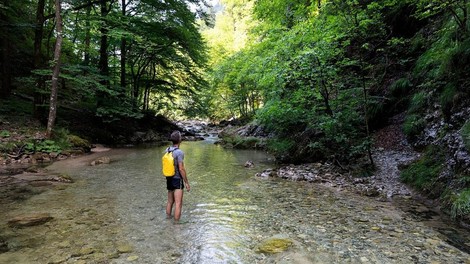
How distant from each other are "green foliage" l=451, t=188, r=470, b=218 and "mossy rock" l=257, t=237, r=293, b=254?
3.18 meters

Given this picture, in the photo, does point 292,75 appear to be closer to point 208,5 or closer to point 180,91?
point 208,5

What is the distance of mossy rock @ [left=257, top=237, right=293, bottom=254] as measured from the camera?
4258 millimetres

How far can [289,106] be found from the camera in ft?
36.0

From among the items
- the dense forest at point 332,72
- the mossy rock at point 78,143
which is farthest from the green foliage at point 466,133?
the mossy rock at point 78,143

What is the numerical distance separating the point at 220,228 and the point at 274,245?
44.8 inches

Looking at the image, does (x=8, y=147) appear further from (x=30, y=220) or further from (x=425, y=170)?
(x=425, y=170)

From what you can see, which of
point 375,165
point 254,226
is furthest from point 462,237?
point 375,165

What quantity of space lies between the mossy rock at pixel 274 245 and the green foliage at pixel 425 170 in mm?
4114

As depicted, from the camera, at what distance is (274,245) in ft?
14.5

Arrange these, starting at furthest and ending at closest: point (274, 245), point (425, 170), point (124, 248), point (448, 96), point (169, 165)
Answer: point (448, 96) < point (425, 170) < point (169, 165) < point (274, 245) < point (124, 248)

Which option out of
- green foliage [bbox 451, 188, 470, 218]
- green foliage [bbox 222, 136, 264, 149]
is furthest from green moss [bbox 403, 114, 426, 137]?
green foliage [bbox 222, 136, 264, 149]

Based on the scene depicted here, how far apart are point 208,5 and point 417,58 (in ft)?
50.6

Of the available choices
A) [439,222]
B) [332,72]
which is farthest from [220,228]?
[332,72]

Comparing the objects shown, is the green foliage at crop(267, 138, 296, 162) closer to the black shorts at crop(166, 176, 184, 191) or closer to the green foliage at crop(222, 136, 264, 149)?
the green foliage at crop(222, 136, 264, 149)
